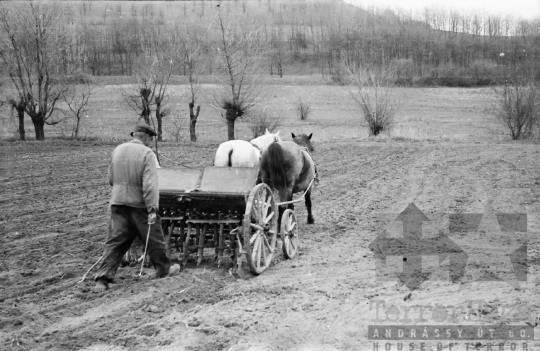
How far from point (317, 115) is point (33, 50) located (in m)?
25.1

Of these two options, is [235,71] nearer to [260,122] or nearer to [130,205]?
[260,122]

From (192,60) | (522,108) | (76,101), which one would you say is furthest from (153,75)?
(522,108)

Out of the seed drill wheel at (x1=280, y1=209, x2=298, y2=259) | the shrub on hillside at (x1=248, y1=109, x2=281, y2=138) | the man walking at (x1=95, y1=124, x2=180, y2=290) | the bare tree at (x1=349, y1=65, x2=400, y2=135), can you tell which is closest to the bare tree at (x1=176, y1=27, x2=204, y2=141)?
the shrub on hillside at (x1=248, y1=109, x2=281, y2=138)

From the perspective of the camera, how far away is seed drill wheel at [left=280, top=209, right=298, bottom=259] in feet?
25.9

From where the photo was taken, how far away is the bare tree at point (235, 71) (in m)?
30.9

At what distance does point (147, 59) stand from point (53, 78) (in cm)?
561

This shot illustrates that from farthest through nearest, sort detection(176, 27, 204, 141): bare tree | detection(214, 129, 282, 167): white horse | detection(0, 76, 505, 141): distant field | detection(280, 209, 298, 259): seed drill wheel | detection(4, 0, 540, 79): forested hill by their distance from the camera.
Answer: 1. detection(4, 0, 540, 79): forested hill
2. detection(0, 76, 505, 141): distant field
3. detection(176, 27, 204, 141): bare tree
4. detection(214, 129, 282, 167): white horse
5. detection(280, 209, 298, 259): seed drill wheel

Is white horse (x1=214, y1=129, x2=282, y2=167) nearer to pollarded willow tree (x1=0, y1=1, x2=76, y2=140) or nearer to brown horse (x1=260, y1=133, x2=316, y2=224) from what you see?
brown horse (x1=260, y1=133, x2=316, y2=224)

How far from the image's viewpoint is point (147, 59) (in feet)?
109

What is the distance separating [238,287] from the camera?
6742mm

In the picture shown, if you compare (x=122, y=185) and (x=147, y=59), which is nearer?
(x=122, y=185)

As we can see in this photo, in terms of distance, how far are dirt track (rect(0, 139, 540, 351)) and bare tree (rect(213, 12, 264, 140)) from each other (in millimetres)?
17693

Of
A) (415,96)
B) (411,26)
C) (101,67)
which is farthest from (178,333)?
(411,26)

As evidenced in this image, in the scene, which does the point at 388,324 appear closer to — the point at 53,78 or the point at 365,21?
the point at 53,78
